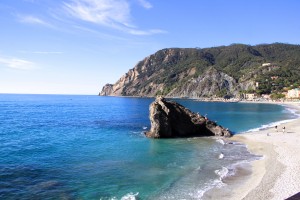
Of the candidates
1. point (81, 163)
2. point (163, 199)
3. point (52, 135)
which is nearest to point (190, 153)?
point (81, 163)

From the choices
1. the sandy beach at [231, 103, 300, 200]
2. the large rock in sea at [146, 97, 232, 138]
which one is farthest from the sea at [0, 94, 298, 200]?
the large rock in sea at [146, 97, 232, 138]

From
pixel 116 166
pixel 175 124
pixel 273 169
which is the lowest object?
pixel 116 166

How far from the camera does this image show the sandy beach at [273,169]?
24.7 meters

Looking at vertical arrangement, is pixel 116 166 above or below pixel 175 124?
below

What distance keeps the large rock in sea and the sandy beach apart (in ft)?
20.4

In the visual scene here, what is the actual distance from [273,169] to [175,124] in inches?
1031

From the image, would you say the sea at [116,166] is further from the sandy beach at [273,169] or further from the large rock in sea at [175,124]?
the large rock in sea at [175,124]

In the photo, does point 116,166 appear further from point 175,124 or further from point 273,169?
point 175,124

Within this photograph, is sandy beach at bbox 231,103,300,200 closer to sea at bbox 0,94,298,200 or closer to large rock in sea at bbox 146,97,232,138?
sea at bbox 0,94,298,200

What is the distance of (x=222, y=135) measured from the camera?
183 feet

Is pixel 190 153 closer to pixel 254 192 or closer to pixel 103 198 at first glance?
pixel 254 192

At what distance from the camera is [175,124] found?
5641 centimetres

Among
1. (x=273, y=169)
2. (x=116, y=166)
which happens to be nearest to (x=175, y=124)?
(x=116, y=166)

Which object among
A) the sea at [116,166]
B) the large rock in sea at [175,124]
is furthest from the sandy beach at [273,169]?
the large rock in sea at [175,124]
